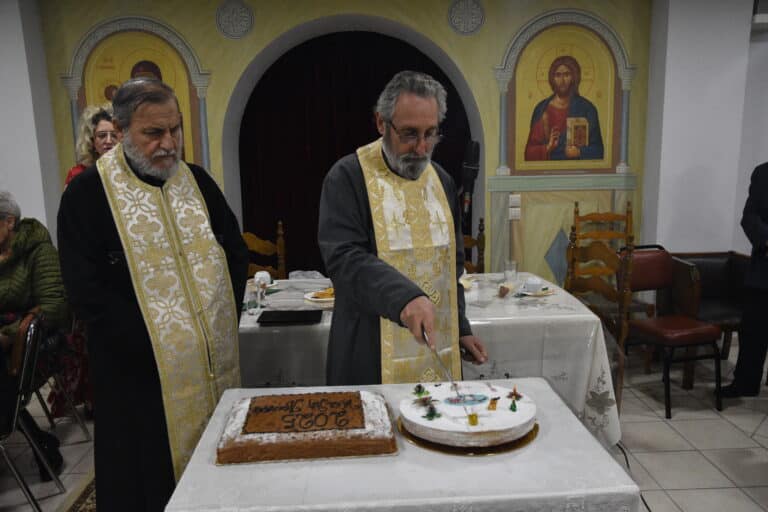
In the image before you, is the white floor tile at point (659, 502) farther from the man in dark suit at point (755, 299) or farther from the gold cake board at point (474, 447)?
the gold cake board at point (474, 447)

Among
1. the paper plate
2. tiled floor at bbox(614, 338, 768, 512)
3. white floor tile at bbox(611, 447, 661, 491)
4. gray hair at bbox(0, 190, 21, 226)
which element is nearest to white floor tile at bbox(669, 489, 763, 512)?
tiled floor at bbox(614, 338, 768, 512)

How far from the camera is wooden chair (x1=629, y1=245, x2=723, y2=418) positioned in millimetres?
3912

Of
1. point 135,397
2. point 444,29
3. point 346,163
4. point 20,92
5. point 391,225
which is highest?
point 444,29

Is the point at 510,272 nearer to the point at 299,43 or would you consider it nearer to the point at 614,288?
the point at 614,288

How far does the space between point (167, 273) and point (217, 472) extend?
0.94 metres

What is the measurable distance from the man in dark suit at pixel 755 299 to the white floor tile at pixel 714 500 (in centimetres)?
134

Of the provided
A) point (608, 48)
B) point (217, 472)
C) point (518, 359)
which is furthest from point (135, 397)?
point (608, 48)

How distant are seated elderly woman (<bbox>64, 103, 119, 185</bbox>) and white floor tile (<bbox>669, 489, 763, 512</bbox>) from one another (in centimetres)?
323

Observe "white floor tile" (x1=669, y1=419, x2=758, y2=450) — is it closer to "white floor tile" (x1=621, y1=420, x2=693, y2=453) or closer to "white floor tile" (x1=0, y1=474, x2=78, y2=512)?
"white floor tile" (x1=621, y1=420, x2=693, y2=453)

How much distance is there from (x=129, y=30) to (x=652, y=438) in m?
4.90

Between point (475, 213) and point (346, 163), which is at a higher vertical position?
point (346, 163)

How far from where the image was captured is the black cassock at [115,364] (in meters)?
1.89

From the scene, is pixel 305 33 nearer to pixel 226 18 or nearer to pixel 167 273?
pixel 226 18

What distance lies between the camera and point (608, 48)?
5.25m
